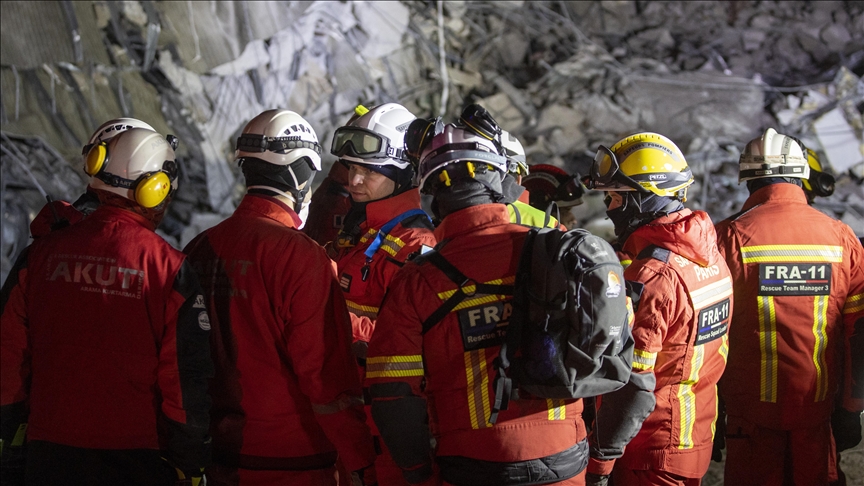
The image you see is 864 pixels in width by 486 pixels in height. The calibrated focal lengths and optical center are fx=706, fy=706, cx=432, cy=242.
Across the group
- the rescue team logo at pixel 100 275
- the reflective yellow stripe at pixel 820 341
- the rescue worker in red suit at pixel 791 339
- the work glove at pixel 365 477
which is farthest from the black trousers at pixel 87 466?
the reflective yellow stripe at pixel 820 341

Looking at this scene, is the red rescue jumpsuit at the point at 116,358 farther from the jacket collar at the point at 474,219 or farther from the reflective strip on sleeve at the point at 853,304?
the reflective strip on sleeve at the point at 853,304

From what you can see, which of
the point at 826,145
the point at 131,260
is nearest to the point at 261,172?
the point at 131,260

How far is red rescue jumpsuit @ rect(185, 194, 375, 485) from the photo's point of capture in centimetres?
259

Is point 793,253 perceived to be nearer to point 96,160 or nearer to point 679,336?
point 679,336

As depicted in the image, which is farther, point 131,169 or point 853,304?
point 853,304

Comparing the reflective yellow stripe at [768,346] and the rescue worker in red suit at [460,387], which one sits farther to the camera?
the reflective yellow stripe at [768,346]

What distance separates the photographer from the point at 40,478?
255cm

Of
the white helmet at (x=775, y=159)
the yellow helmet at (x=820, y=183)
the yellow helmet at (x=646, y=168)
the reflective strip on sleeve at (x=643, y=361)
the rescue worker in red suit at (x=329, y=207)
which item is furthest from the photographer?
the rescue worker in red suit at (x=329, y=207)

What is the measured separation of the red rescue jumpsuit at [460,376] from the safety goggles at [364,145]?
1202 mm

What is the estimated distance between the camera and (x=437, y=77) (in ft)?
31.5

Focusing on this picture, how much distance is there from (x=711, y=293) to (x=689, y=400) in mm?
475

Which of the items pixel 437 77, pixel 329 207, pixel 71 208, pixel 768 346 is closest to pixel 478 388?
pixel 768 346

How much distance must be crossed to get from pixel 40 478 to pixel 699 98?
9.08 metres

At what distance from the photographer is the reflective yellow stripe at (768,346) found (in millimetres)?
3561
